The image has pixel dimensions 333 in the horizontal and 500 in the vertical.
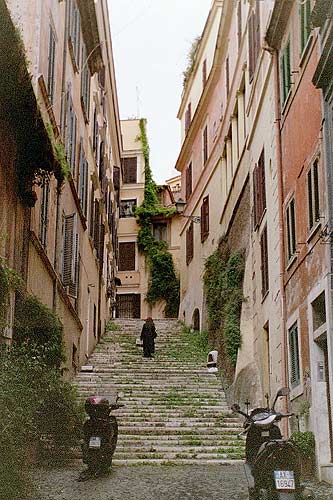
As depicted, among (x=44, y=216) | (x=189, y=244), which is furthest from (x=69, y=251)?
(x=189, y=244)

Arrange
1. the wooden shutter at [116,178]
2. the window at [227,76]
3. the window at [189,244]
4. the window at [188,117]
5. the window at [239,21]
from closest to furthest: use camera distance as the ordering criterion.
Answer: the window at [239,21]
the window at [227,76]
the window at [189,244]
the window at [188,117]
the wooden shutter at [116,178]

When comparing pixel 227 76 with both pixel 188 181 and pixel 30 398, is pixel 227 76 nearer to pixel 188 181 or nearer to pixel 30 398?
pixel 188 181

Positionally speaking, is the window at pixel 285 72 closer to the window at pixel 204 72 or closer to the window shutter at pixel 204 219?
the window shutter at pixel 204 219

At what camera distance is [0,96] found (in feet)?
38.2

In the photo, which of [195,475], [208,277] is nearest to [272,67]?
[195,475]

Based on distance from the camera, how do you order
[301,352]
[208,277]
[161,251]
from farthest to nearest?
[161,251], [208,277], [301,352]

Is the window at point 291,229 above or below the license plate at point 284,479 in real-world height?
above

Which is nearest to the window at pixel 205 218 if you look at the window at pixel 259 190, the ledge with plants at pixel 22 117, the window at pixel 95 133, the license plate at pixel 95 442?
the window at pixel 95 133

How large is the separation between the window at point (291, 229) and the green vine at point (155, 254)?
28421 mm

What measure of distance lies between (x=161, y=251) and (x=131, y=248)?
1834 mm

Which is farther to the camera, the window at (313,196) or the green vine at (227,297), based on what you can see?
the green vine at (227,297)

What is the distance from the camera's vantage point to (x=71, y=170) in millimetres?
20062

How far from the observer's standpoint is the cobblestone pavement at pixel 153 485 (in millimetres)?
10523

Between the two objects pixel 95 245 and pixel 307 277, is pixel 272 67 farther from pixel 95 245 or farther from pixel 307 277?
pixel 95 245
